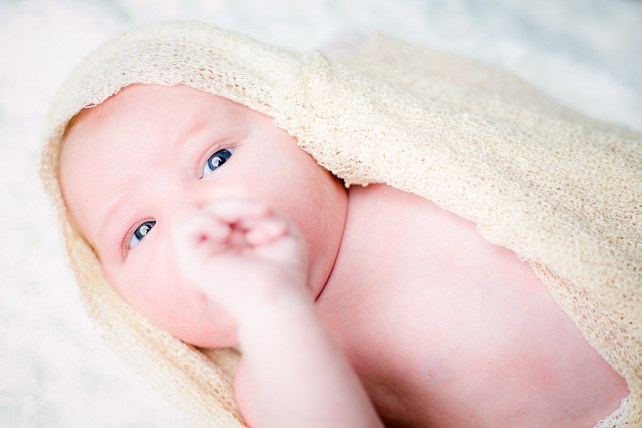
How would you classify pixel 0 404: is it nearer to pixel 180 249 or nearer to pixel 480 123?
pixel 180 249

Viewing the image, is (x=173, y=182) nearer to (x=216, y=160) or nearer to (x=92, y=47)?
(x=216, y=160)

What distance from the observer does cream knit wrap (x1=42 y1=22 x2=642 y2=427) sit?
0.90 m

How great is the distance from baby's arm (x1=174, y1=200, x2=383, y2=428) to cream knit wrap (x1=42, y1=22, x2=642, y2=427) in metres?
Answer: 0.35

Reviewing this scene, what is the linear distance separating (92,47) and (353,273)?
1102 millimetres

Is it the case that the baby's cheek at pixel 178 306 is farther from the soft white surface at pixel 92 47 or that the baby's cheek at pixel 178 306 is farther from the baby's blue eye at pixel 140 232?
the soft white surface at pixel 92 47

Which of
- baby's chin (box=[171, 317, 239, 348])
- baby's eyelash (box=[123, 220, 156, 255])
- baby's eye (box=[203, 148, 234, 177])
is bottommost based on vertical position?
baby's chin (box=[171, 317, 239, 348])

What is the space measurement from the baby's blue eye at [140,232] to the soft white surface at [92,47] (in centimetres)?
27

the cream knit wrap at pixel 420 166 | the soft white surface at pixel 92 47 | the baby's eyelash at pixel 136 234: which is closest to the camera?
the cream knit wrap at pixel 420 166

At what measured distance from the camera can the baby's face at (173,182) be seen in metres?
0.95

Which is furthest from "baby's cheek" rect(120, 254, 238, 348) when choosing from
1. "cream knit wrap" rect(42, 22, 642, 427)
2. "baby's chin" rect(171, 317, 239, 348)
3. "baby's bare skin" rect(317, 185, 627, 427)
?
"baby's bare skin" rect(317, 185, 627, 427)

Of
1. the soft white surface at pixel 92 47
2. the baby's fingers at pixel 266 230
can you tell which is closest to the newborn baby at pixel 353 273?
the baby's fingers at pixel 266 230

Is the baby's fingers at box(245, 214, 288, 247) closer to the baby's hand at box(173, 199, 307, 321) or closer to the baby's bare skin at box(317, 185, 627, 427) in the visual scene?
the baby's hand at box(173, 199, 307, 321)

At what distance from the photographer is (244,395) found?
106cm

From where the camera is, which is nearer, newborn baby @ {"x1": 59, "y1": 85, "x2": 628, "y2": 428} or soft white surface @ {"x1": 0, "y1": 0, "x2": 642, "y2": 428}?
newborn baby @ {"x1": 59, "y1": 85, "x2": 628, "y2": 428}
